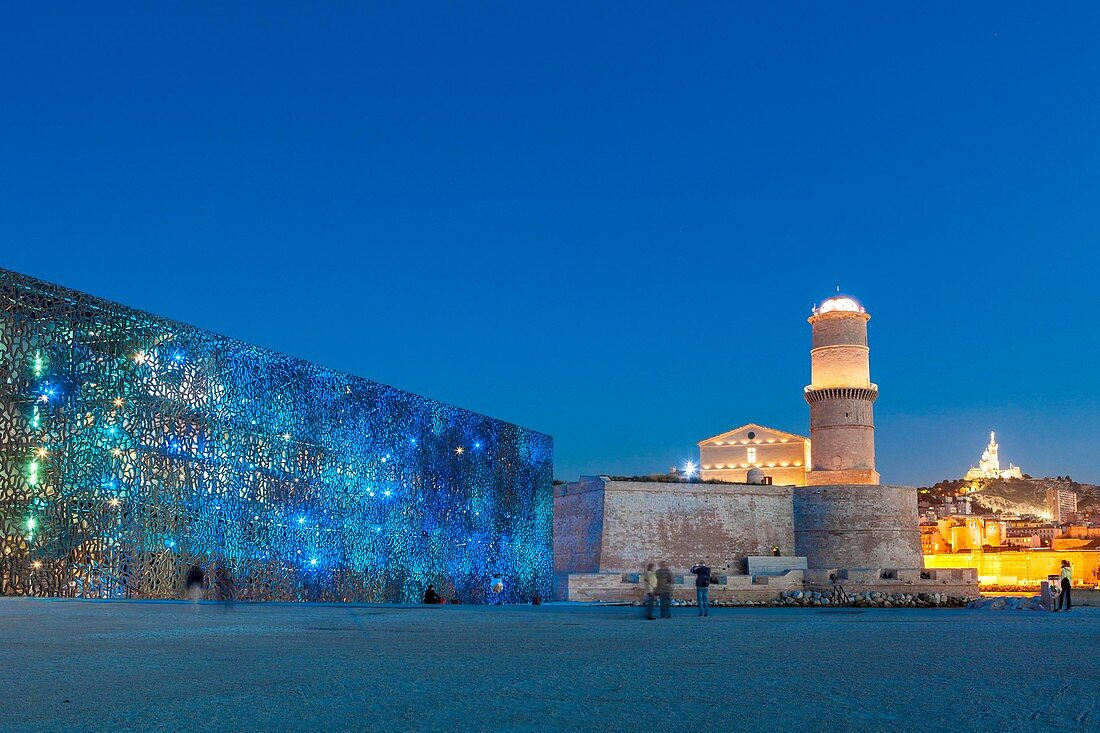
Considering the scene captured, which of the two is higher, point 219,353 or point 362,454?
point 219,353

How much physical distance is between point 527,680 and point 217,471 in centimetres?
1568

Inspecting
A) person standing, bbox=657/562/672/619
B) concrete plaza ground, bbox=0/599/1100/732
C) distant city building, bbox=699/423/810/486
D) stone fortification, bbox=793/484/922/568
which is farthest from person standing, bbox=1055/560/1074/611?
distant city building, bbox=699/423/810/486

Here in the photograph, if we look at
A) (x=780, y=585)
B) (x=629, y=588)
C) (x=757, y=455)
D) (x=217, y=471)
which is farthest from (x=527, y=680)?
(x=757, y=455)

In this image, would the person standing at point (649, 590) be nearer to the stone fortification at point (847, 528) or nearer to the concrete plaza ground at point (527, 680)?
the concrete plaza ground at point (527, 680)

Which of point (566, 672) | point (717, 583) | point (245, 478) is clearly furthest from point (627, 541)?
point (566, 672)

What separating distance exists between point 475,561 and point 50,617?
57.9 feet

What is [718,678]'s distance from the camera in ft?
19.1

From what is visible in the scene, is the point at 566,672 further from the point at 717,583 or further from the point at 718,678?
the point at 717,583

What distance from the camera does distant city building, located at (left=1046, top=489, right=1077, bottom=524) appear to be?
137163 millimetres

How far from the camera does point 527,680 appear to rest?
5.63m

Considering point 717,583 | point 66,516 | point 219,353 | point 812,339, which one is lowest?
point 717,583

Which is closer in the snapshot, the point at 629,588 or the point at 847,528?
the point at 629,588

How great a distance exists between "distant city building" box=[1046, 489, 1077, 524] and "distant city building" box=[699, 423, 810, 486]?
3404 inches

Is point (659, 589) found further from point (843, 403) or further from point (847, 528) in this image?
point (843, 403)
